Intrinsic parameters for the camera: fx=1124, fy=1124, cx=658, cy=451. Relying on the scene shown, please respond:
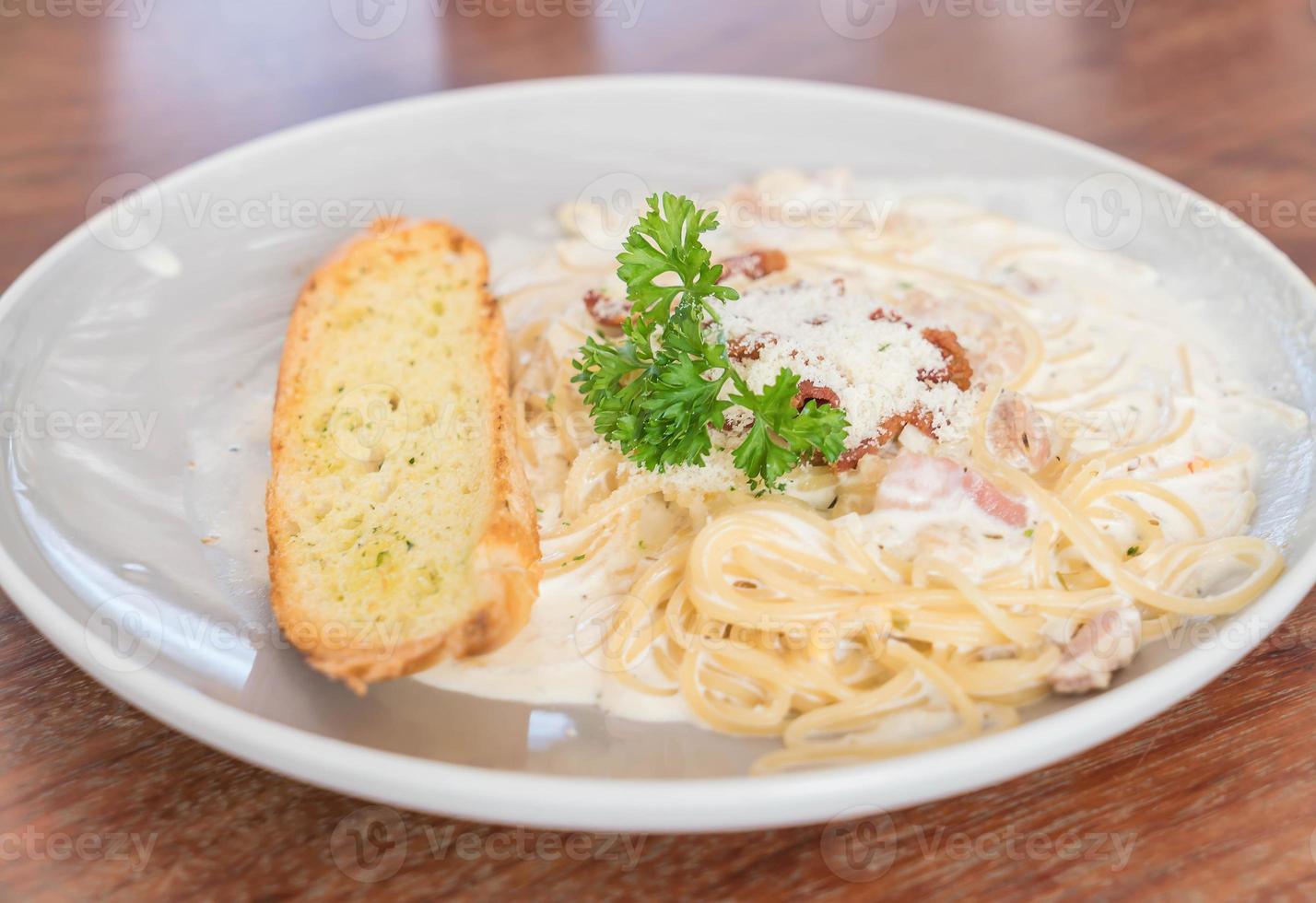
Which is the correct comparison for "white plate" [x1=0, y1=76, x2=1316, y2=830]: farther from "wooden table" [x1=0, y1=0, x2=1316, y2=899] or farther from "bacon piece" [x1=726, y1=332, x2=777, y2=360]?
"bacon piece" [x1=726, y1=332, x2=777, y2=360]

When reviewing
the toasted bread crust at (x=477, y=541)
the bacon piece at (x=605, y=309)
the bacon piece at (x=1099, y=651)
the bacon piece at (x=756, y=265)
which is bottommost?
the toasted bread crust at (x=477, y=541)

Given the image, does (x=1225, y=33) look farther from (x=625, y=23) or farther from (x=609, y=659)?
(x=609, y=659)

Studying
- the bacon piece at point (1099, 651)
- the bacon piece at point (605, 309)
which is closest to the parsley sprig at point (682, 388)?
the bacon piece at point (605, 309)

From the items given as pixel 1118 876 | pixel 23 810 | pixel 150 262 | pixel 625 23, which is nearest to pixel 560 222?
pixel 150 262

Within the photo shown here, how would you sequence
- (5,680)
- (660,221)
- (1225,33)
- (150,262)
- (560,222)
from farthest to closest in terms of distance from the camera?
(1225,33), (560,222), (150,262), (660,221), (5,680)

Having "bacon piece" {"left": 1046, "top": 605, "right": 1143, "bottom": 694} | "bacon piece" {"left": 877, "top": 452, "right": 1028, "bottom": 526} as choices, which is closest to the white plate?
"bacon piece" {"left": 1046, "top": 605, "right": 1143, "bottom": 694}

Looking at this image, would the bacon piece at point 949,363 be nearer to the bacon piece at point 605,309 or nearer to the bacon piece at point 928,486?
the bacon piece at point 928,486
